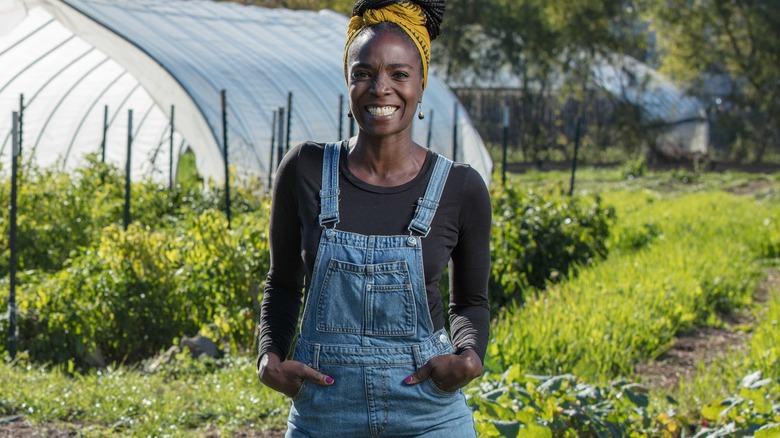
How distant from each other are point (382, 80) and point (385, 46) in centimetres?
7

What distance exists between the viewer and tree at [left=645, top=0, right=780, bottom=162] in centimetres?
2139

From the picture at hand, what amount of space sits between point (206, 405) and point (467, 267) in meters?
2.49

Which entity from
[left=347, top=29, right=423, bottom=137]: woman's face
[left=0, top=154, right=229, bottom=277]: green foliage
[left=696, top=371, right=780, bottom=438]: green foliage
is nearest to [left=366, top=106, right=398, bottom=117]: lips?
[left=347, top=29, right=423, bottom=137]: woman's face

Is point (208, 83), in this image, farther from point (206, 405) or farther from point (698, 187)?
point (698, 187)

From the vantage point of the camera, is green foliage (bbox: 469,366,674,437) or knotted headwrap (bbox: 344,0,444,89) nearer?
knotted headwrap (bbox: 344,0,444,89)

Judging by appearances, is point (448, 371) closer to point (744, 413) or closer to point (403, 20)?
point (403, 20)

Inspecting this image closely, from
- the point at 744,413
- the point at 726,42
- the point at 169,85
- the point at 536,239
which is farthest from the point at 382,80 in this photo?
the point at 726,42

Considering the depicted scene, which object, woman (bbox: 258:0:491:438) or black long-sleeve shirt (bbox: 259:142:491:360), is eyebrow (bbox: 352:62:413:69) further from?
black long-sleeve shirt (bbox: 259:142:491:360)

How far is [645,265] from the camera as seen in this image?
7.45 m

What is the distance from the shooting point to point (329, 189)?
2164 mm

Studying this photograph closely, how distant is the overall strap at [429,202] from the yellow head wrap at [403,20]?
0.22m

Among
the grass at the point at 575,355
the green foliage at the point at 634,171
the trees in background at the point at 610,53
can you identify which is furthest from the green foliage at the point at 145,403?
the trees in background at the point at 610,53

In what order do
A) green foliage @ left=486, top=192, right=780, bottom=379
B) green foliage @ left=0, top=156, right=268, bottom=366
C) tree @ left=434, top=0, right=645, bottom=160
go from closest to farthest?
green foliage @ left=486, top=192, right=780, bottom=379 < green foliage @ left=0, top=156, right=268, bottom=366 < tree @ left=434, top=0, right=645, bottom=160

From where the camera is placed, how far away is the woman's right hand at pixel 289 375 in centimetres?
212
